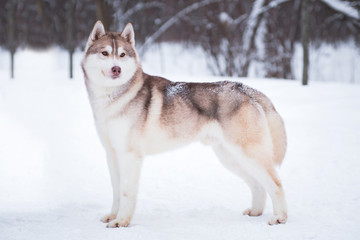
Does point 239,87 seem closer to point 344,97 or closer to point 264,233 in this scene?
point 264,233

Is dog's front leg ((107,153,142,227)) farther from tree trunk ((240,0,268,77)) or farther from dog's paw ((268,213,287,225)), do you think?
tree trunk ((240,0,268,77))

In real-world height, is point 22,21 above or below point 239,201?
above

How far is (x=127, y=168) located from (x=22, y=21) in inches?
560

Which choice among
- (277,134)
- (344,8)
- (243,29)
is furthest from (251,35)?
(277,134)

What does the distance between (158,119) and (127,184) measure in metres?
0.58

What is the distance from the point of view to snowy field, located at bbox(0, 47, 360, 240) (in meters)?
3.16

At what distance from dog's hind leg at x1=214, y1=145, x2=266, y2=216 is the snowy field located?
106 mm

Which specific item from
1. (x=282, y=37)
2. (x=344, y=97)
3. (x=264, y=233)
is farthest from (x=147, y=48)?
(x=264, y=233)

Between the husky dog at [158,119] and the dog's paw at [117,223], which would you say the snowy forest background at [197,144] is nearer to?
the dog's paw at [117,223]

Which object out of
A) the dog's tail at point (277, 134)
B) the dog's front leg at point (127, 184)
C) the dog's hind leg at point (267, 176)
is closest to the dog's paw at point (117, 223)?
the dog's front leg at point (127, 184)

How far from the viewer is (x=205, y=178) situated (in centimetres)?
470

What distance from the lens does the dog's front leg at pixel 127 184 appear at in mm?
3176

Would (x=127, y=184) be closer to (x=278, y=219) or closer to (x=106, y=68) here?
(x=106, y=68)

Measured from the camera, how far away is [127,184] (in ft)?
10.5
